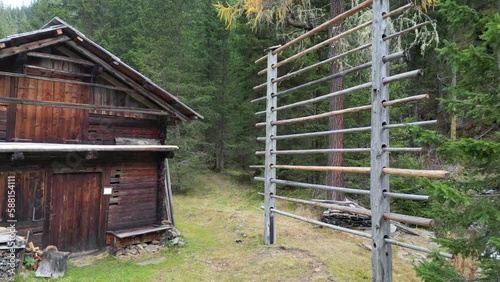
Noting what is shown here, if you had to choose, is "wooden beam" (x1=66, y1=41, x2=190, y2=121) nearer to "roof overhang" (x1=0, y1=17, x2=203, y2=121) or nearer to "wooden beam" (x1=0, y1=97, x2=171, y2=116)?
"roof overhang" (x1=0, y1=17, x2=203, y2=121)

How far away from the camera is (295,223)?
12.4m

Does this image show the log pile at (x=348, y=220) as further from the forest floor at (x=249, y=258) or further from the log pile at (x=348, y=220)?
the forest floor at (x=249, y=258)

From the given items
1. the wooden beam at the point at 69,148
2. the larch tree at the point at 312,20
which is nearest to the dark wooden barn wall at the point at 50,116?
the wooden beam at the point at 69,148

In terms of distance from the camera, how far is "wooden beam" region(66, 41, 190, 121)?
9.24 m

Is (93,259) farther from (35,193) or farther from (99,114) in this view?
(99,114)

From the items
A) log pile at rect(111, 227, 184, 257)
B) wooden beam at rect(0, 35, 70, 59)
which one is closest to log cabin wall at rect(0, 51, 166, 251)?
wooden beam at rect(0, 35, 70, 59)

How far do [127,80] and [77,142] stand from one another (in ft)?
7.37

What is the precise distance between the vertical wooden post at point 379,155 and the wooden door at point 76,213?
7.56 m

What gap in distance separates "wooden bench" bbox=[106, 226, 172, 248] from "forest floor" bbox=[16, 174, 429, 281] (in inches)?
16.3

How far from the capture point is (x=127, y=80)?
33.1 ft

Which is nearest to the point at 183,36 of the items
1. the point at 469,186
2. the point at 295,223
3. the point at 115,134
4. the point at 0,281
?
the point at 115,134

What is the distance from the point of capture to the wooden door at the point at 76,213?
29.4 feet

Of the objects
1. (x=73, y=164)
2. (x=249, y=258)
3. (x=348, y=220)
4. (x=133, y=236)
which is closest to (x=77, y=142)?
(x=73, y=164)

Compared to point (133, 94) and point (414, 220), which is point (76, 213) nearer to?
point (133, 94)
